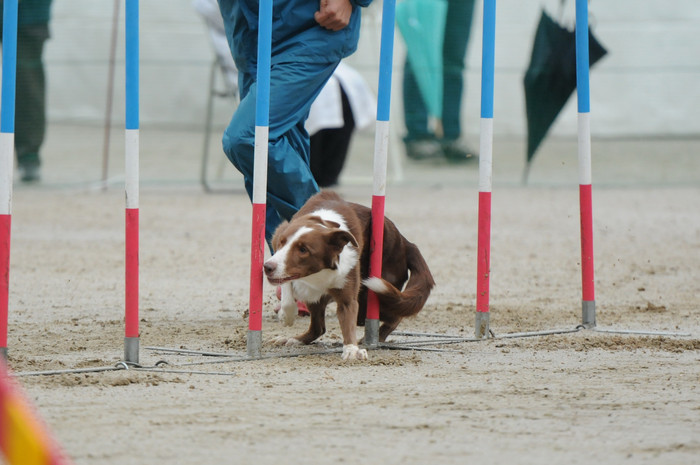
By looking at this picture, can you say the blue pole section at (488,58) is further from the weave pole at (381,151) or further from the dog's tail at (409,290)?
the dog's tail at (409,290)

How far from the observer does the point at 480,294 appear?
4.42 metres

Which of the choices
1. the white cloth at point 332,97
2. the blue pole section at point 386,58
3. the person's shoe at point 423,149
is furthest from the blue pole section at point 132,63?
the person's shoe at point 423,149

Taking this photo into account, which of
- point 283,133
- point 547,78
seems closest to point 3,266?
point 283,133

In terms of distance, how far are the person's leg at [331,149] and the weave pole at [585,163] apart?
18.4 ft

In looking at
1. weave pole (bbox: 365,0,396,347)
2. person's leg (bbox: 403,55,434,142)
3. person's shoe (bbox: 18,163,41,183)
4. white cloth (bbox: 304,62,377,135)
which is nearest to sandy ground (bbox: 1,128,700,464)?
weave pole (bbox: 365,0,396,347)

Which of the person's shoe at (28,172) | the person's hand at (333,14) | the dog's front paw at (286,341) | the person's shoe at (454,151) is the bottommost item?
the dog's front paw at (286,341)

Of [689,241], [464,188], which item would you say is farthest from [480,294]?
[464,188]

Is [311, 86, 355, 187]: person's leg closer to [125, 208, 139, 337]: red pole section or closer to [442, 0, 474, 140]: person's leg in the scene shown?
[442, 0, 474, 140]: person's leg

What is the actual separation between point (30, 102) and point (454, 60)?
17.4 feet

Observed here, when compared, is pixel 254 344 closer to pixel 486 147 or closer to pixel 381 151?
pixel 381 151

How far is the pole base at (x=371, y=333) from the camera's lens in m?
4.32

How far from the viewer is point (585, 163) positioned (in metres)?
4.75

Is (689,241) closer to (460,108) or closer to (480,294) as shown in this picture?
(480,294)

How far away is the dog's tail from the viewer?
4.19 meters
